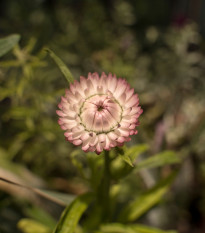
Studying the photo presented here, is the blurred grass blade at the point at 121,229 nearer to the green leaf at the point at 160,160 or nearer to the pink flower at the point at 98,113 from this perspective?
the green leaf at the point at 160,160

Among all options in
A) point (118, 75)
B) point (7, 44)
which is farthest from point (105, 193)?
point (118, 75)

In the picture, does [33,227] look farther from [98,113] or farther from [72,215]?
[98,113]

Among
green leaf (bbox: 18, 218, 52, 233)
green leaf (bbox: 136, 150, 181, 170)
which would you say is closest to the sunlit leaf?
green leaf (bbox: 18, 218, 52, 233)

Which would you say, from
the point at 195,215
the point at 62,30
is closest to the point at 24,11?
the point at 62,30

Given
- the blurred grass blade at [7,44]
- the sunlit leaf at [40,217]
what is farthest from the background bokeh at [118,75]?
the blurred grass blade at [7,44]

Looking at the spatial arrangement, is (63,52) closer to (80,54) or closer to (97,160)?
(80,54)
